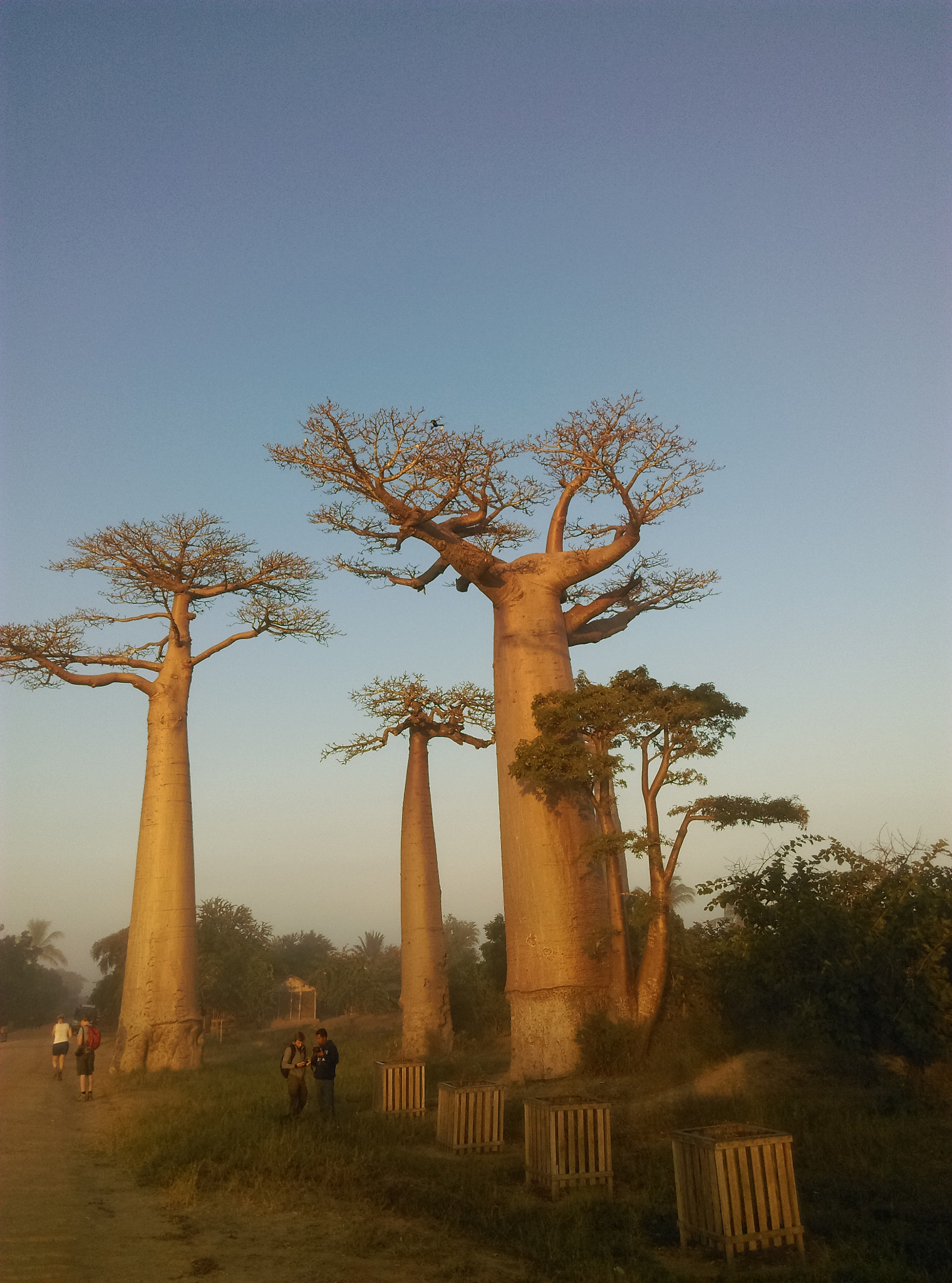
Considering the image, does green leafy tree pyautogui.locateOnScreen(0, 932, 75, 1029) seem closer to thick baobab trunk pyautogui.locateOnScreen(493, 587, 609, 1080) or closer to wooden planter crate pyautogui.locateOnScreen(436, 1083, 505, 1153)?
thick baobab trunk pyautogui.locateOnScreen(493, 587, 609, 1080)

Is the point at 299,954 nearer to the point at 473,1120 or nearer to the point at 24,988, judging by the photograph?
the point at 24,988

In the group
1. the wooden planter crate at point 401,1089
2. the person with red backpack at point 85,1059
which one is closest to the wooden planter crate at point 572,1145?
the wooden planter crate at point 401,1089

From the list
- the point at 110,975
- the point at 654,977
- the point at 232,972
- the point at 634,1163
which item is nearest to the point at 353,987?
the point at 232,972

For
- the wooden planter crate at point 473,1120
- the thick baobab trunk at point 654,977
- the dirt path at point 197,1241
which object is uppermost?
the thick baobab trunk at point 654,977

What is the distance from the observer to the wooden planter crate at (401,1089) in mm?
11062

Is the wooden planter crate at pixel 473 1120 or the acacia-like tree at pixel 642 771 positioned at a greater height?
the acacia-like tree at pixel 642 771

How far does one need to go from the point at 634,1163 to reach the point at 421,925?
1181cm

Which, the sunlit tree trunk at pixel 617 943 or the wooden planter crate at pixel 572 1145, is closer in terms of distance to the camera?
the wooden planter crate at pixel 572 1145

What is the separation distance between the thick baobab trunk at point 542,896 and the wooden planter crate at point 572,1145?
19.0 ft

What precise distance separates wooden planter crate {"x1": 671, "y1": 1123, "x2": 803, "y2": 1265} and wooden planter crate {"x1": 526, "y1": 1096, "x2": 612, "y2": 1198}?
4.66 feet

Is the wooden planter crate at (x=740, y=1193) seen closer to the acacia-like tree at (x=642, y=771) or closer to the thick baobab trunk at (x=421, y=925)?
the acacia-like tree at (x=642, y=771)

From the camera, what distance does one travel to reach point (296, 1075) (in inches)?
426

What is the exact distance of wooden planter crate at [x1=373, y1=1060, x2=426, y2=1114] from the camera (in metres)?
11.1

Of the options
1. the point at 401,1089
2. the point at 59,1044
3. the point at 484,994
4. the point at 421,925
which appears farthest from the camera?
the point at 484,994
